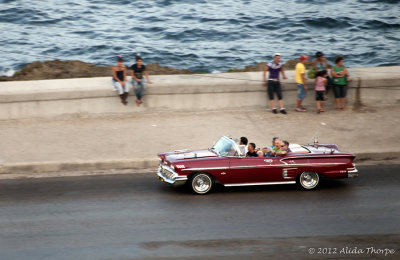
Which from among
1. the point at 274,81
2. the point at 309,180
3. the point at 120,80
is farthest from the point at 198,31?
the point at 309,180

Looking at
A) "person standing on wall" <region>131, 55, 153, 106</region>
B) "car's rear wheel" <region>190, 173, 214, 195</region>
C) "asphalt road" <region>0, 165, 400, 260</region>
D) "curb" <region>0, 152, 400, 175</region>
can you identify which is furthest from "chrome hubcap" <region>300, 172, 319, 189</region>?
"person standing on wall" <region>131, 55, 153, 106</region>

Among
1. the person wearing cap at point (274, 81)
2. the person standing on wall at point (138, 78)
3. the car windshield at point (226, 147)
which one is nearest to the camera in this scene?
the car windshield at point (226, 147)

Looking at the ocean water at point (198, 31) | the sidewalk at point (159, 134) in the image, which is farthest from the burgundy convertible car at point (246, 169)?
the ocean water at point (198, 31)

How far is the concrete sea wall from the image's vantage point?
1736cm

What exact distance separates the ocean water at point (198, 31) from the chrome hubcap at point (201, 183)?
21131mm

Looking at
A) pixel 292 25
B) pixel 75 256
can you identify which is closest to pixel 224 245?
pixel 75 256

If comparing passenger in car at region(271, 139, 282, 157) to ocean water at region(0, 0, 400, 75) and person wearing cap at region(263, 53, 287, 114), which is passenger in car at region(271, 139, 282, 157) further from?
ocean water at region(0, 0, 400, 75)

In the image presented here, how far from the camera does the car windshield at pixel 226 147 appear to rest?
1348cm

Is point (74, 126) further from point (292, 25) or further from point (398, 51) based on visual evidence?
point (292, 25)

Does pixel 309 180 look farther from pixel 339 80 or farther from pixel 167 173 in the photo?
pixel 339 80

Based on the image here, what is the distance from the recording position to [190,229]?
11.2 m

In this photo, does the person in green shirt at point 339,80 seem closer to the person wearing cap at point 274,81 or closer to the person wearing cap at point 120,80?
the person wearing cap at point 274,81

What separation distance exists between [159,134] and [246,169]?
4037 mm

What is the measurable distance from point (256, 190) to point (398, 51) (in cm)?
2906
